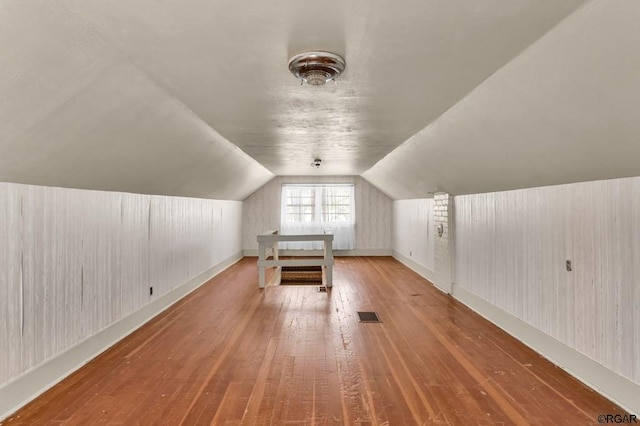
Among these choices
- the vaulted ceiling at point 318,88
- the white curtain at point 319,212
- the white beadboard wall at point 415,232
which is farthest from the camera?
the white curtain at point 319,212

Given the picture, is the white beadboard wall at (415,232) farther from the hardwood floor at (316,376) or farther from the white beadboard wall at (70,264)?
the white beadboard wall at (70,264)

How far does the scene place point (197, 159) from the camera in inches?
159

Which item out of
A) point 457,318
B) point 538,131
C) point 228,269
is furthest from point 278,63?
point 228,269

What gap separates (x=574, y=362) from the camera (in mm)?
2730

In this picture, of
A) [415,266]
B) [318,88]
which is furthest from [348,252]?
[318,88]

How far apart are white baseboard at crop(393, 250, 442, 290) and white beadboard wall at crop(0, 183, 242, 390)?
434 cm

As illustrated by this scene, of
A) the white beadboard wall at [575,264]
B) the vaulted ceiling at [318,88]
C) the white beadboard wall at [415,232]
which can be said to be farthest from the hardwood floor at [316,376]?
the white beadboard wall at [415,232]

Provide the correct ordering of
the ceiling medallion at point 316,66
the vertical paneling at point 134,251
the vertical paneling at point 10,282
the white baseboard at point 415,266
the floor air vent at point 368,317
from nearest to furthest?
the ceiling medallion at point 316,66 < the vertical paneling at point 10,282 < the vertical paneling at point 134,251 < the floor air vent at point 368,317 < the white baseboard at point 415,266

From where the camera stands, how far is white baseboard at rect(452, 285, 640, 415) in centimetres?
226

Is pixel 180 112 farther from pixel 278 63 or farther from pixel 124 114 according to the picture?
pixel 278 63

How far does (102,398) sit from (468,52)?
10.6 ft

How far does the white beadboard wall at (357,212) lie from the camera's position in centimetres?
935

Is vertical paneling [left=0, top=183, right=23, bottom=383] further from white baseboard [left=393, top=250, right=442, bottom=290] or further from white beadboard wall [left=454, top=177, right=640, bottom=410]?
white baseboard [left=393, top=250, right=442, bottom=290]

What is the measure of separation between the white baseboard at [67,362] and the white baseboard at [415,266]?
14.4 feet
